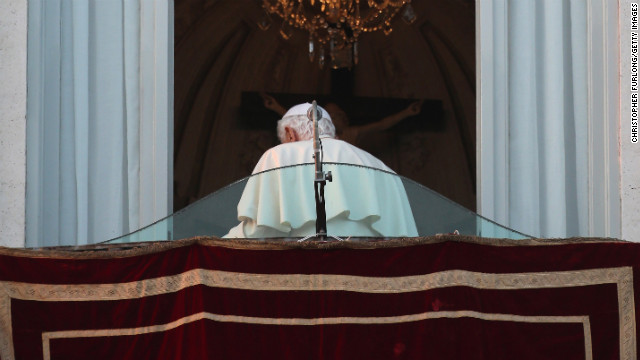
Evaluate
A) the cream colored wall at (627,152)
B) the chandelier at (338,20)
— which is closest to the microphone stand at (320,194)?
the cream colored wall at (627,152)

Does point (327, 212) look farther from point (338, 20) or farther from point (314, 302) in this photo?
point (338, 20)

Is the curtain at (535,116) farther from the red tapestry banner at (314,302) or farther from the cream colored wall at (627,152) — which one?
the red tapestry banner at (314,302)

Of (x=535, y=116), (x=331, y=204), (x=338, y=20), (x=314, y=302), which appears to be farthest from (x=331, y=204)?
(x=338, y=20)

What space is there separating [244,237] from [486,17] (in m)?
2.74

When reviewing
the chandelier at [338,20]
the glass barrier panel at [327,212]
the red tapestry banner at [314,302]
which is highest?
the chandelier at [338,20]

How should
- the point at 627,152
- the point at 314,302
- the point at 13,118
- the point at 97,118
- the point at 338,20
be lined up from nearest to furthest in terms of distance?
the point at 314,302, the point at 13,118, the point at 97,118, the point at 627,152, the point at 338,20

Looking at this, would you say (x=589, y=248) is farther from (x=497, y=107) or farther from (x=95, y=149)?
(x=95, y=149)

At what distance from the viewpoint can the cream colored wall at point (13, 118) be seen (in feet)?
16.5

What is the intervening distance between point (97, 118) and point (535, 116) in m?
2.27

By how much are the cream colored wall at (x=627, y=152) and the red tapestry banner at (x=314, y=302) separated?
7.51 ft

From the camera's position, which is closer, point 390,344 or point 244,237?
point 390,344

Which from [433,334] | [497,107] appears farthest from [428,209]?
[497,107]

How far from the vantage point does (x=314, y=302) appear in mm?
3135

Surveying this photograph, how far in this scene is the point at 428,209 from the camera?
3377 mm
